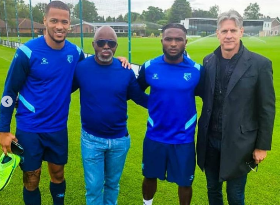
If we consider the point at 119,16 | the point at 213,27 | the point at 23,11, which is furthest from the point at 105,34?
the point at 23,11

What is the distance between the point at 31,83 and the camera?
297 cm

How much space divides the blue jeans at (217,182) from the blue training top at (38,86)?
1.52 metres

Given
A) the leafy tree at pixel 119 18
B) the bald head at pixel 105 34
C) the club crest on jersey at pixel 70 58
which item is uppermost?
the leafy tree at pixel 119 18

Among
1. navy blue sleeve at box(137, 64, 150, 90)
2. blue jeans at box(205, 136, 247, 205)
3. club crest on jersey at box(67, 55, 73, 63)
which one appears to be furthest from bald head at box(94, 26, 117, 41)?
blue jeans at box(205, 136, 247, 205)

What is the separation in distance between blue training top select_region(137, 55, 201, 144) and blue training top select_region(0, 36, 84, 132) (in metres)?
0.88

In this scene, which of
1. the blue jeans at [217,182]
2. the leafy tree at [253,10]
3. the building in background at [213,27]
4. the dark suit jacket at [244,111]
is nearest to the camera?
the dark suit jacket at [244,111]

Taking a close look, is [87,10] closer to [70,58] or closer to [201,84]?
[70,58]

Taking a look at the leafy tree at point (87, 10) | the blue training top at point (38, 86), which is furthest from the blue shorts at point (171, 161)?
the leafy tree at point (87, 10)

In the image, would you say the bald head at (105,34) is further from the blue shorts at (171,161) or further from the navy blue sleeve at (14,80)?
the blue shorts at (171,161)

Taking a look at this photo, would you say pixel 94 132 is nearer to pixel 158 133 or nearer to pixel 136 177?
pixel 158 133

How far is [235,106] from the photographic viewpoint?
2703 millimetres

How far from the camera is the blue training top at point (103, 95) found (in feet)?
9.65

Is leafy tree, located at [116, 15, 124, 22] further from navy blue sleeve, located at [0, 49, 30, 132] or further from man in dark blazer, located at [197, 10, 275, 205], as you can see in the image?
man in dark blazer, located at [197, 10, 275, 205]

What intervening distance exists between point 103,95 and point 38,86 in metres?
0.63
